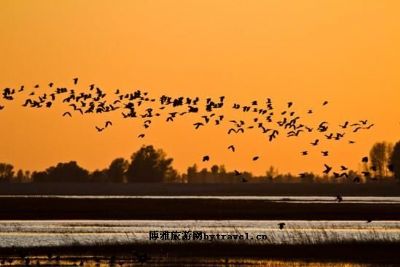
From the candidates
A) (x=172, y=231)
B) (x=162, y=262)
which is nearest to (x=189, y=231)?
(x=172, y=231)

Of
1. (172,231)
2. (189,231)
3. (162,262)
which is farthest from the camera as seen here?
(172,231)

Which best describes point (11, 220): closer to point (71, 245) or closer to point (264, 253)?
point (71, 245)

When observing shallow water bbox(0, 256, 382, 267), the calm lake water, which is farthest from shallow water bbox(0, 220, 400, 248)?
shallow water bbox(0, 256, 382, 267)

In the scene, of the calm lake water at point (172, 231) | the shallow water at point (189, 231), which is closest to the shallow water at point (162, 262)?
the calm lake water at point (172, 231)

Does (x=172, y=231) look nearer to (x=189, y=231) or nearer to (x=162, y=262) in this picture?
(x=189, y=231)

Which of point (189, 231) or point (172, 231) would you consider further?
point (172, 231)

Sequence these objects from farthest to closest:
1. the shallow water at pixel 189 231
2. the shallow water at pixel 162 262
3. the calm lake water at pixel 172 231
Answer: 1. the shallow water at pixel 189 231
2. the calm lake water at pixel 172 231
3. the shallow water at pixel 162 262

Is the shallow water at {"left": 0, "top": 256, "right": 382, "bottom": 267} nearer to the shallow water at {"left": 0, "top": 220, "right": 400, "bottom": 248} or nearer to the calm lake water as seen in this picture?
the calm lake water

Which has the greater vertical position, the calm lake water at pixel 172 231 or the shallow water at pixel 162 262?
the calm lake water at pixel 172 231

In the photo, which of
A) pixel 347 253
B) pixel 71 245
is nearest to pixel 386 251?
pixel 347 253

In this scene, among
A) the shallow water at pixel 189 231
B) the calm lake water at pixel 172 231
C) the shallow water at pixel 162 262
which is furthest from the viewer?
the shallow water at pixel 189 231

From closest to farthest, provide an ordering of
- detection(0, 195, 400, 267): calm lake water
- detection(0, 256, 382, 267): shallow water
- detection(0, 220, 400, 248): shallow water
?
detection(0, 256, 382, 267): shallow water → detection(0, 195, 400, 267): calm lake water → detection(0, 220, 400, 248): shallow water

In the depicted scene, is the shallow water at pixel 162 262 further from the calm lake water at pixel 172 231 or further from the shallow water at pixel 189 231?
the shallow water at pixel 189 231

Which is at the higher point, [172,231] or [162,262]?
[172,231]
